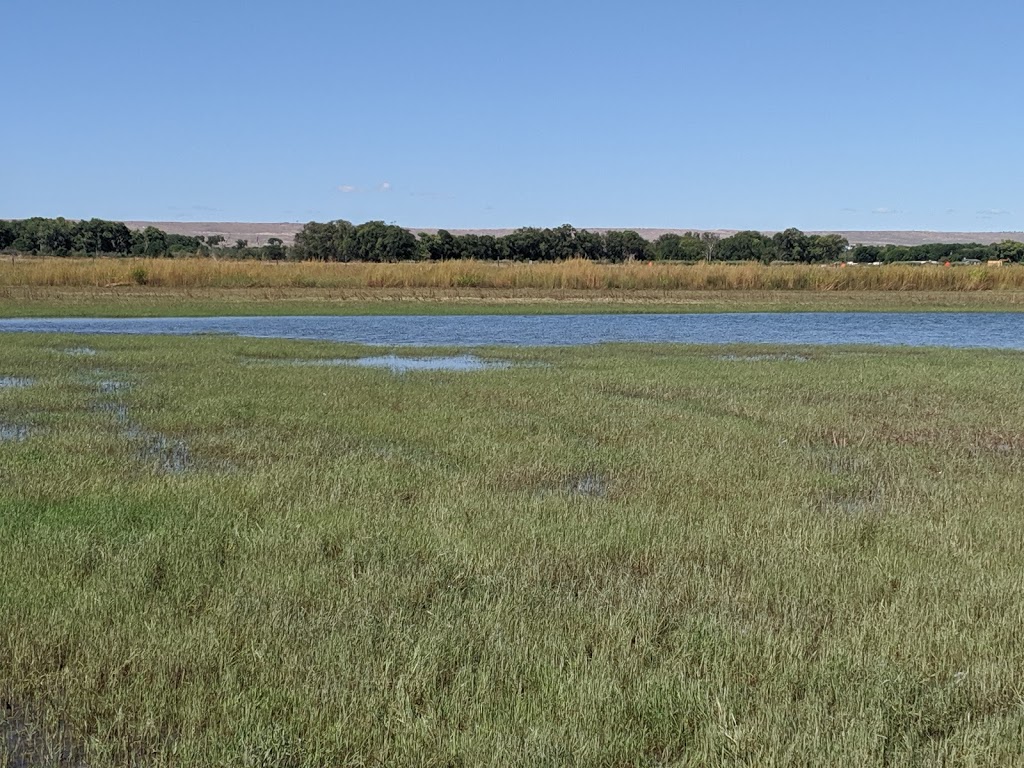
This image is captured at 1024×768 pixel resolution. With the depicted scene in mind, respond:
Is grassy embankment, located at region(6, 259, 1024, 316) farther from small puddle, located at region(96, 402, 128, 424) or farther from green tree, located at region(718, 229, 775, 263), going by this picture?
green tree, located at region(718, 229, 775, 263)

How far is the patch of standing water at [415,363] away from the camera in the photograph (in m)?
20.9

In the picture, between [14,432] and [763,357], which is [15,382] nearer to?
[14,432]

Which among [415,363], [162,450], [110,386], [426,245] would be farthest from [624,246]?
[162,450]

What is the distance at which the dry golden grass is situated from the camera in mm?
44625

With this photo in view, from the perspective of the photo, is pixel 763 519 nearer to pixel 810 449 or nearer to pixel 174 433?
pixel 810 449

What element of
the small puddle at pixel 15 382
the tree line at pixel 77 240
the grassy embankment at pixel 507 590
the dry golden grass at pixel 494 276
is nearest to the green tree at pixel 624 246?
the tree line at pixel 77 240

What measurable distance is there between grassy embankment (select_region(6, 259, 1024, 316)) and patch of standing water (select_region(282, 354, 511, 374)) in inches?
652

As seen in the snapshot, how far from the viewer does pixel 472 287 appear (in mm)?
49531

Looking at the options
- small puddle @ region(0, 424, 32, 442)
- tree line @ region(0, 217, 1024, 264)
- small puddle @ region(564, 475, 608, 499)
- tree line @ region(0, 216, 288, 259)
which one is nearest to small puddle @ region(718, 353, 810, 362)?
small puddle @ region(564, 475, 608, 499)

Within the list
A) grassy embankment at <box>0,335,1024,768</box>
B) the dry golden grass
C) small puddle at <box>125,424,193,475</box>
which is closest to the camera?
grassy embankment at <box>0,335,1024,768</box>

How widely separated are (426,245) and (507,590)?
78348 mm

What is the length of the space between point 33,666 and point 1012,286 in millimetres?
57671

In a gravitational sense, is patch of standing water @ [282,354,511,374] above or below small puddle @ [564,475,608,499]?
below

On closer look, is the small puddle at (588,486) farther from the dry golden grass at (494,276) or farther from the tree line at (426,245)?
the tree line at (426,245)
